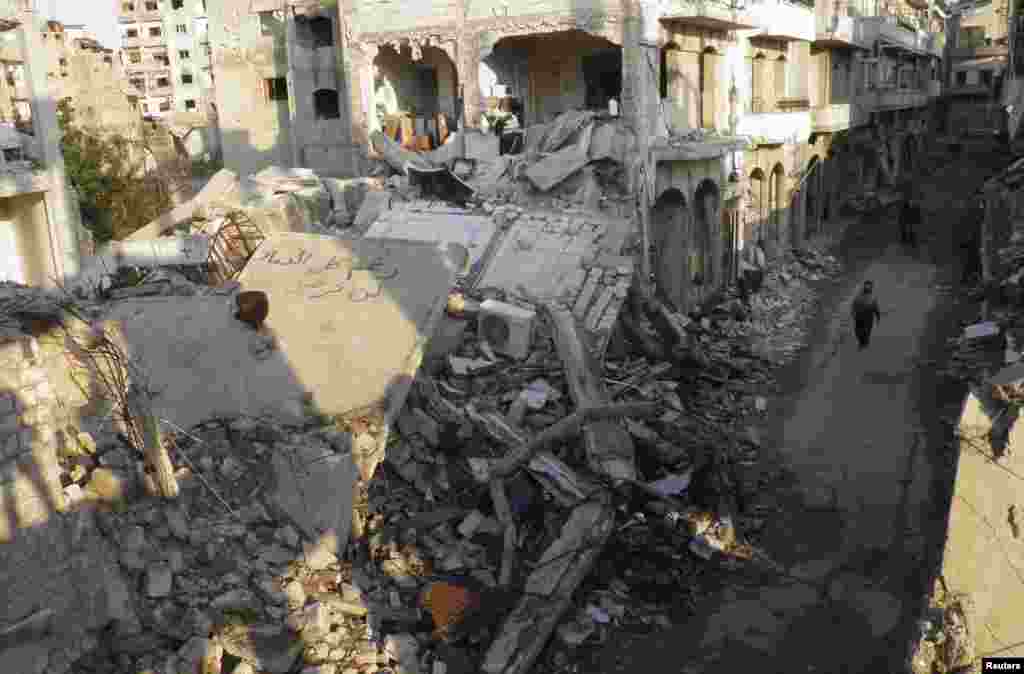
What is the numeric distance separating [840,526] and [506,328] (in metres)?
5.06

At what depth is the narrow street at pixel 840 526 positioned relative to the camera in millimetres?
8742

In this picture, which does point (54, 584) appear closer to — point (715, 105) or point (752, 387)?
point (752, 387)

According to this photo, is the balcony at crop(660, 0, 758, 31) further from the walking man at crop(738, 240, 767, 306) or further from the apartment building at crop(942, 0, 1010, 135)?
the apartment building at crop(942, 0, 1010, 135)

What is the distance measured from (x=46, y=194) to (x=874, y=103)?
2835 cm

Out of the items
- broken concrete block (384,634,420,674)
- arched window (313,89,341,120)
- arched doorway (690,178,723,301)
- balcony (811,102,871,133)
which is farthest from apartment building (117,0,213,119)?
broken concrete block (384,634,420,674)

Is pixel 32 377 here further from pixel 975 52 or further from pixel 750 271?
pixel 975 52

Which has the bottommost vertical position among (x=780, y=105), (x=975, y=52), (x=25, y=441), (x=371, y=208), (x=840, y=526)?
(x=840, y=526)

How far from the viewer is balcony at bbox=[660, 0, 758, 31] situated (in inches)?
775

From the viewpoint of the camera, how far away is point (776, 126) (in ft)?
86.1

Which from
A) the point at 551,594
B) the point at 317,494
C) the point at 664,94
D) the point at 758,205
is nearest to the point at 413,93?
the point at 664,94

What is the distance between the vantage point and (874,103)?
110 feet

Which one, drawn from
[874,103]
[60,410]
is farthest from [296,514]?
[874,103]

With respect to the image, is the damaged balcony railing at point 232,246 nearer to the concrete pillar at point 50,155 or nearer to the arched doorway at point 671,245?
the concrete pillar at point 50,155

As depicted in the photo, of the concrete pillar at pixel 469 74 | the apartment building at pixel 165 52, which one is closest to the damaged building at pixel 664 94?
the concrete pillar at pixel 469 74
